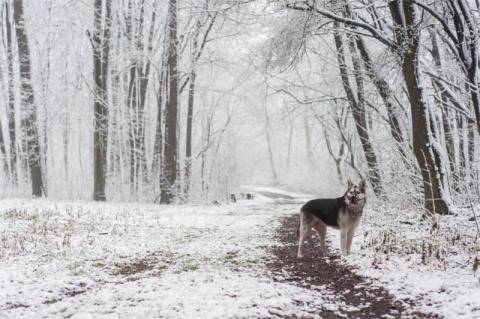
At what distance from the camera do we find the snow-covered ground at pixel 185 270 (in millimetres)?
4125

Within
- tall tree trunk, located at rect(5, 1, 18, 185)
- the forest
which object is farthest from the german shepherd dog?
tall tree trunk, located at rect(5, 1, 18, 185)

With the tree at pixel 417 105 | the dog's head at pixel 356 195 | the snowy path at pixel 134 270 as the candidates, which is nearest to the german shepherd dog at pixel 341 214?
the dog's head at pixel 356 195

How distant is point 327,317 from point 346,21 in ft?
21.8

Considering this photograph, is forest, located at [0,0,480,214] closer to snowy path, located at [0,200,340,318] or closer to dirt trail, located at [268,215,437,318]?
dirt trail, located at [268,215,437,318]

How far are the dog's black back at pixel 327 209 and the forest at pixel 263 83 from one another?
1478 mm

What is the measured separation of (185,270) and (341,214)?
273 centimetres

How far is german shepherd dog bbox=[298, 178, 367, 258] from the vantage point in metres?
6.67

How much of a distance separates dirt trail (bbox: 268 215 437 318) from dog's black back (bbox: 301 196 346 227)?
2.16 feet

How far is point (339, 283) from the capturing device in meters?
5.22

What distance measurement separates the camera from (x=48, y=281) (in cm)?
530

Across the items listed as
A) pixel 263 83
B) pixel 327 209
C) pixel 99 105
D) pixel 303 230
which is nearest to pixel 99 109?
pixel 99 105

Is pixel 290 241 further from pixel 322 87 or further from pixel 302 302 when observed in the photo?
pixel 322 87

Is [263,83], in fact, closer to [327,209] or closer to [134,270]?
[327,209]

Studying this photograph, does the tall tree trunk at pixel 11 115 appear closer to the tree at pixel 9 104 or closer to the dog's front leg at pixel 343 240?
the tree at pixel 9 104
